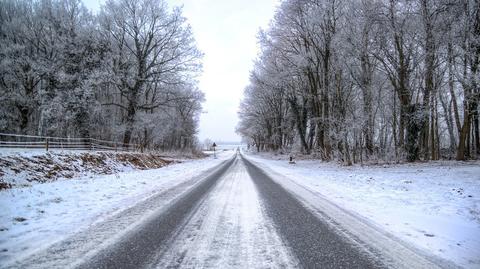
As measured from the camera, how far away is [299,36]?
25250 millimetres

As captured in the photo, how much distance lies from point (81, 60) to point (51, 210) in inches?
855

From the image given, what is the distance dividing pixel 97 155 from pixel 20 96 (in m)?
13.5

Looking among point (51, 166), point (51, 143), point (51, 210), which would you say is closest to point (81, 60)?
point (51, 143)

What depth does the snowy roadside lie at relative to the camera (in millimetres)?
3920

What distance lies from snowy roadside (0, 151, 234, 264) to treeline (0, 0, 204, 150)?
53.5ft

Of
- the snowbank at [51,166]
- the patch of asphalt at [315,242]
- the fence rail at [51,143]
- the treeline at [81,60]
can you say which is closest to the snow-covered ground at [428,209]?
the patch of asphalt at [315,242]

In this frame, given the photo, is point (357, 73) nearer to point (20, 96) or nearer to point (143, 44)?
point (143, 44)

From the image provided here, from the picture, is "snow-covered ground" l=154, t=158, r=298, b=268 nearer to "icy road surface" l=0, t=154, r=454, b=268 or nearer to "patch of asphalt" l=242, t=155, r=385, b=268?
"icy road surface" l=0, t=154, r=454, b=268

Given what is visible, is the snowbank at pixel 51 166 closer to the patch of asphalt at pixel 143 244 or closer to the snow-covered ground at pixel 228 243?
the patch of asphalt at pixel 143 244

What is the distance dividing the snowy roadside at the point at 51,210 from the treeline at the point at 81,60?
1629cm

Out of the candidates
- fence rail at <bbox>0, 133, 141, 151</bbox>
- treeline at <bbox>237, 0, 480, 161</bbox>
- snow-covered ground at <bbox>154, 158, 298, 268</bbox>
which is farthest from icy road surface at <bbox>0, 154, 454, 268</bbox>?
treeline at <bbox>237, 0, 480, 161</bbox>

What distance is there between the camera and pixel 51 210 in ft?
19.6

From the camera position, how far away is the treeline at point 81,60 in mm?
22984

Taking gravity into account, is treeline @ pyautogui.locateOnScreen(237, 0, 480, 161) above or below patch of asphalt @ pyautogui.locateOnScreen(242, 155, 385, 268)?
above
